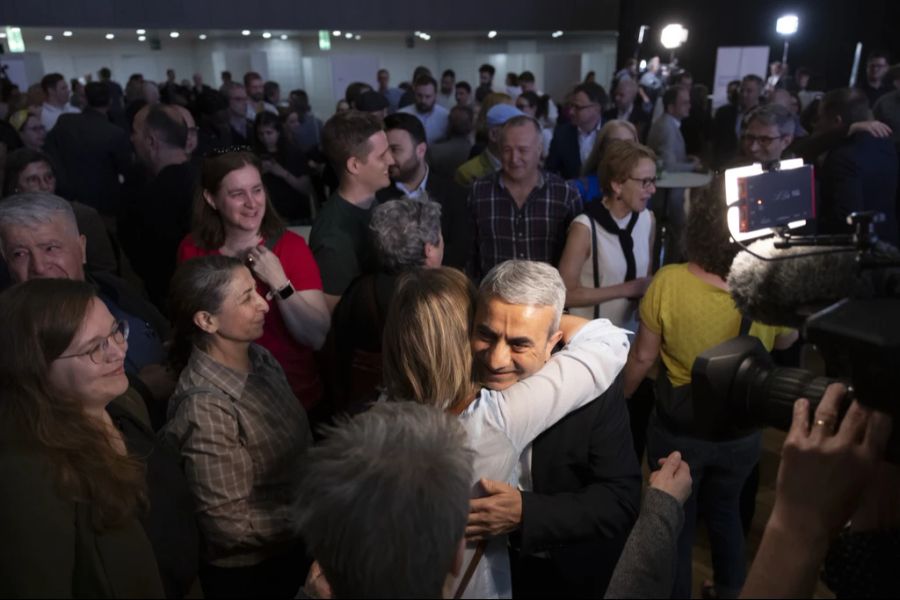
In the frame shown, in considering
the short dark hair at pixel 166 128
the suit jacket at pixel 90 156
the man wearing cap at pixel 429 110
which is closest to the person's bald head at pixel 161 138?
the short dark hair at pixel 166 128

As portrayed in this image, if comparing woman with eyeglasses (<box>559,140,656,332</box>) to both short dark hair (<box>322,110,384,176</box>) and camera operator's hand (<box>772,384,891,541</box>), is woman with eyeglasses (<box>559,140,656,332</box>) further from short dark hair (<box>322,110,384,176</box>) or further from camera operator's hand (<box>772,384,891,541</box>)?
camera operator's hand (<box>772,384,891,541</box>)

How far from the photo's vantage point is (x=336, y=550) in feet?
2.78

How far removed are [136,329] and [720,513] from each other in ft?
6.03

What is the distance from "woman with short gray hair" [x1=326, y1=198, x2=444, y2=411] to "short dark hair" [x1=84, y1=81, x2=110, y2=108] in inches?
153

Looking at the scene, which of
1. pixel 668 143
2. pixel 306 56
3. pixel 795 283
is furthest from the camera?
pixel 306 56

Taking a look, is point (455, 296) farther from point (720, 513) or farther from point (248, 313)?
point (720, 513)

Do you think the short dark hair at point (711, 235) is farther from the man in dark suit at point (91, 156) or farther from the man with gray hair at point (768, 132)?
the man in dark suit at point (91, 156)

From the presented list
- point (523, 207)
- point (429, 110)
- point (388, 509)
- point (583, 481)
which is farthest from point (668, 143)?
point (388, 509)

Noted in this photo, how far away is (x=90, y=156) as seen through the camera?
4566 mm

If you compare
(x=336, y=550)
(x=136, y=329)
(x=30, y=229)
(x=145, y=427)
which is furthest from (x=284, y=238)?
(x=336, y=550)

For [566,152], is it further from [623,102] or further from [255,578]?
[255,578]

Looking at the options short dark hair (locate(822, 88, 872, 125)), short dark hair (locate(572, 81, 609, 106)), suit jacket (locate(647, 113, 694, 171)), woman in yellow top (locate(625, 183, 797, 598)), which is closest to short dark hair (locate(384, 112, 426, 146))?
woman in yellow top (locate(625, 183, 797, 598))

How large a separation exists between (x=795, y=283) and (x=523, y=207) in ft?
6.38

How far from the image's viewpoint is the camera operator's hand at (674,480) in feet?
4.09
